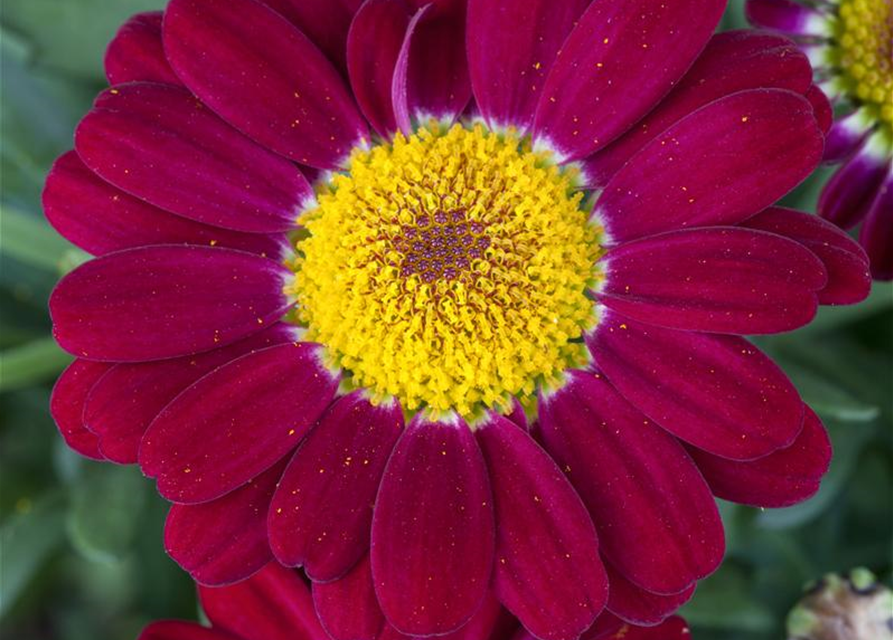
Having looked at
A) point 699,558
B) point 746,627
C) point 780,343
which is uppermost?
point 699,558

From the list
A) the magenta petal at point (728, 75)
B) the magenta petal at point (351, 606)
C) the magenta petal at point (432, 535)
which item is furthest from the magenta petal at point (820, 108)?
the magenta petal at point (351, 606)

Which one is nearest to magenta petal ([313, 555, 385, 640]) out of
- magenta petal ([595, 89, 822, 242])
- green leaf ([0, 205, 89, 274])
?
magenta petal ([595, 89, 822, 242])

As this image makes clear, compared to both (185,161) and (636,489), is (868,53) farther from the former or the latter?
(185,161)

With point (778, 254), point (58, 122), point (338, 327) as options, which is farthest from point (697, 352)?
point (58, 122)

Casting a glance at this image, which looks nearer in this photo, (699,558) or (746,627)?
(699,558)

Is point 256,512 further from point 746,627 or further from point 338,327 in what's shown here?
point 746,627

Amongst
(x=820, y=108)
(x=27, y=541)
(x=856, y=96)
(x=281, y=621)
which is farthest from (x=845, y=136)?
(x=27, y=541)
